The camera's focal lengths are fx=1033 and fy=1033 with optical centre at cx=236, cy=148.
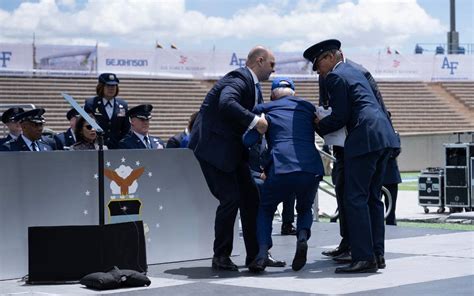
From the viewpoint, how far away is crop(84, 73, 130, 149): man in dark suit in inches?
426

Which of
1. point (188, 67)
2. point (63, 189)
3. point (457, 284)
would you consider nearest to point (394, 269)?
point (457, 284)

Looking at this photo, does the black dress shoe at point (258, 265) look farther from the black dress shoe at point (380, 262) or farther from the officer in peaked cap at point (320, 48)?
the officer in peaked cap at point (320, 48)

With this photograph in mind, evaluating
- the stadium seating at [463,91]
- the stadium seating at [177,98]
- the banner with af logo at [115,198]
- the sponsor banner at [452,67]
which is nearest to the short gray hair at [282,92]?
the banner with af logo at [115,198]

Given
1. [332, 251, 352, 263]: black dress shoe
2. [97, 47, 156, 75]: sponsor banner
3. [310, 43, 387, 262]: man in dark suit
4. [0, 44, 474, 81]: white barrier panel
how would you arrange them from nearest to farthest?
[310, 43, 387, 262]: man in dark suit
[332, 251, 352, 263]: black dress shoe
[0, 44, 474, 81]: white barrier panel
[97, 47, 156, 75]: sponsor banner

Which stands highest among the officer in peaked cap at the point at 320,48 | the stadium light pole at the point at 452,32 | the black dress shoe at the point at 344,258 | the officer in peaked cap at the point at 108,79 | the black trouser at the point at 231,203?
the stadium light pole at the point at 452,32

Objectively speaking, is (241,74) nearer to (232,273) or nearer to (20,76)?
(232,273)

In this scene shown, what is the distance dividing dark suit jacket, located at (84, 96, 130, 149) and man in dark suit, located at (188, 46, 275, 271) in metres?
1.80

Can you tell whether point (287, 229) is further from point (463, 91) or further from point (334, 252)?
point (463, 91)

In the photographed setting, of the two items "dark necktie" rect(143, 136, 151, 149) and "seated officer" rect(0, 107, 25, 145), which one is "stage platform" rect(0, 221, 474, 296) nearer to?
"dark necktie" rect(143, 136, 151, 149)

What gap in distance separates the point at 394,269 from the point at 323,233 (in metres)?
3.57

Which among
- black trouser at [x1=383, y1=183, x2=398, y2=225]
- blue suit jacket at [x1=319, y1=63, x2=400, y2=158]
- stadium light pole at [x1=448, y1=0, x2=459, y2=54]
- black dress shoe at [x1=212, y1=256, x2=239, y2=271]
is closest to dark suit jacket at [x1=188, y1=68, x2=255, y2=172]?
blue suit jacket at [x1=319, y1=63, x2=400, y2=158]

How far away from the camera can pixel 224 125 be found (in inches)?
352

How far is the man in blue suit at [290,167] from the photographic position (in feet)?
28.8

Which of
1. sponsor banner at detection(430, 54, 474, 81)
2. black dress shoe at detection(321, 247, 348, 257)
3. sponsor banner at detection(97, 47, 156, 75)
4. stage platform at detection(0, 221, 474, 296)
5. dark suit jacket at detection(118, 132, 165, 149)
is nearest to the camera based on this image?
stage platform at detection(0, 221, 474, 296)
